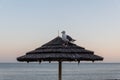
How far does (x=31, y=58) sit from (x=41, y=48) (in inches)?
18.6

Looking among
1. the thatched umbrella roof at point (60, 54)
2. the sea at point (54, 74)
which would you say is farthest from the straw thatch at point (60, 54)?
the sea at point (54, 74)

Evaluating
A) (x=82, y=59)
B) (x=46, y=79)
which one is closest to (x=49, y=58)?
(x=82, y=59)

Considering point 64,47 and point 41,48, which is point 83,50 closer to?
point 64,47

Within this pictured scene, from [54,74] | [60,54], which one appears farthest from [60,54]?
[54,74]

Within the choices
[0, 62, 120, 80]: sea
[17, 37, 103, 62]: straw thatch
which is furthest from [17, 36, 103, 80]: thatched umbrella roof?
[0, 62, 120, 80]: sea

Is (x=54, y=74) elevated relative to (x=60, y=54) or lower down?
lower down

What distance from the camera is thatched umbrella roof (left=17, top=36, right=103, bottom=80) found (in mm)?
9125

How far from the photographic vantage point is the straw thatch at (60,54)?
359 inches

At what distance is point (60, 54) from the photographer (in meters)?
9.18

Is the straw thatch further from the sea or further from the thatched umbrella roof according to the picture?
the sea

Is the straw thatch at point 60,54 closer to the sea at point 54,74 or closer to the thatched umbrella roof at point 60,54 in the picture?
the thatched umbrella roof at point 60,54

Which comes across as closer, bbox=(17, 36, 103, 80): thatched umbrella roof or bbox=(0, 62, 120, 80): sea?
bbox=(17, 36, 103, 80): thatched umbrella roof

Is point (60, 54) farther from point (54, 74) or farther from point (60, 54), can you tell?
point (54, 74)

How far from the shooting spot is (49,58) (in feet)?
29.9
